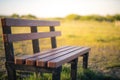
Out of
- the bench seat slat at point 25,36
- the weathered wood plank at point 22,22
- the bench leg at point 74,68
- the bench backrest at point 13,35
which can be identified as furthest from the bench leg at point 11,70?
the bench leg at point 74,68

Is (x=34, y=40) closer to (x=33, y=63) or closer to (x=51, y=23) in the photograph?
(x=51, y=23)

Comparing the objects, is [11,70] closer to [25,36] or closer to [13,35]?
[13,35]

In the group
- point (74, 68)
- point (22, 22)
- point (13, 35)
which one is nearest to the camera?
point (13, 35)

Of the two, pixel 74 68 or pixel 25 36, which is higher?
pixel 25 36

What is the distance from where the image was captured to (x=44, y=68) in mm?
2789

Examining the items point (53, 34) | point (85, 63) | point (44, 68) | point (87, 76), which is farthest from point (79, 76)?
point (44, 68)

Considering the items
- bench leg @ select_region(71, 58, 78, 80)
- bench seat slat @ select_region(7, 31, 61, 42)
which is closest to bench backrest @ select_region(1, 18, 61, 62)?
bench seat slat @ select_region(7, 31, 61, 42)

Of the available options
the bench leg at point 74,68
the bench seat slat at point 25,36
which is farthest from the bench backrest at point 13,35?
the bench leg at point 74,68

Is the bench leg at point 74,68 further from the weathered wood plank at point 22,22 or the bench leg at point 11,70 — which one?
the bench leg at point 11,70

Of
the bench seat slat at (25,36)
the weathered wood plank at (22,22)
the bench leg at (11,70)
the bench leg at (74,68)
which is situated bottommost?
the bench leg at (74,68)

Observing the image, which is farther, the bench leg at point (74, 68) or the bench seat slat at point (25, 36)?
the bench leg at point (74, 68)

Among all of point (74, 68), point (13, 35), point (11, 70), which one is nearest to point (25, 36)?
point (13, 35)

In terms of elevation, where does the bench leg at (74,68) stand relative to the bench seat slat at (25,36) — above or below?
below

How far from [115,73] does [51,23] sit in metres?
1.85
